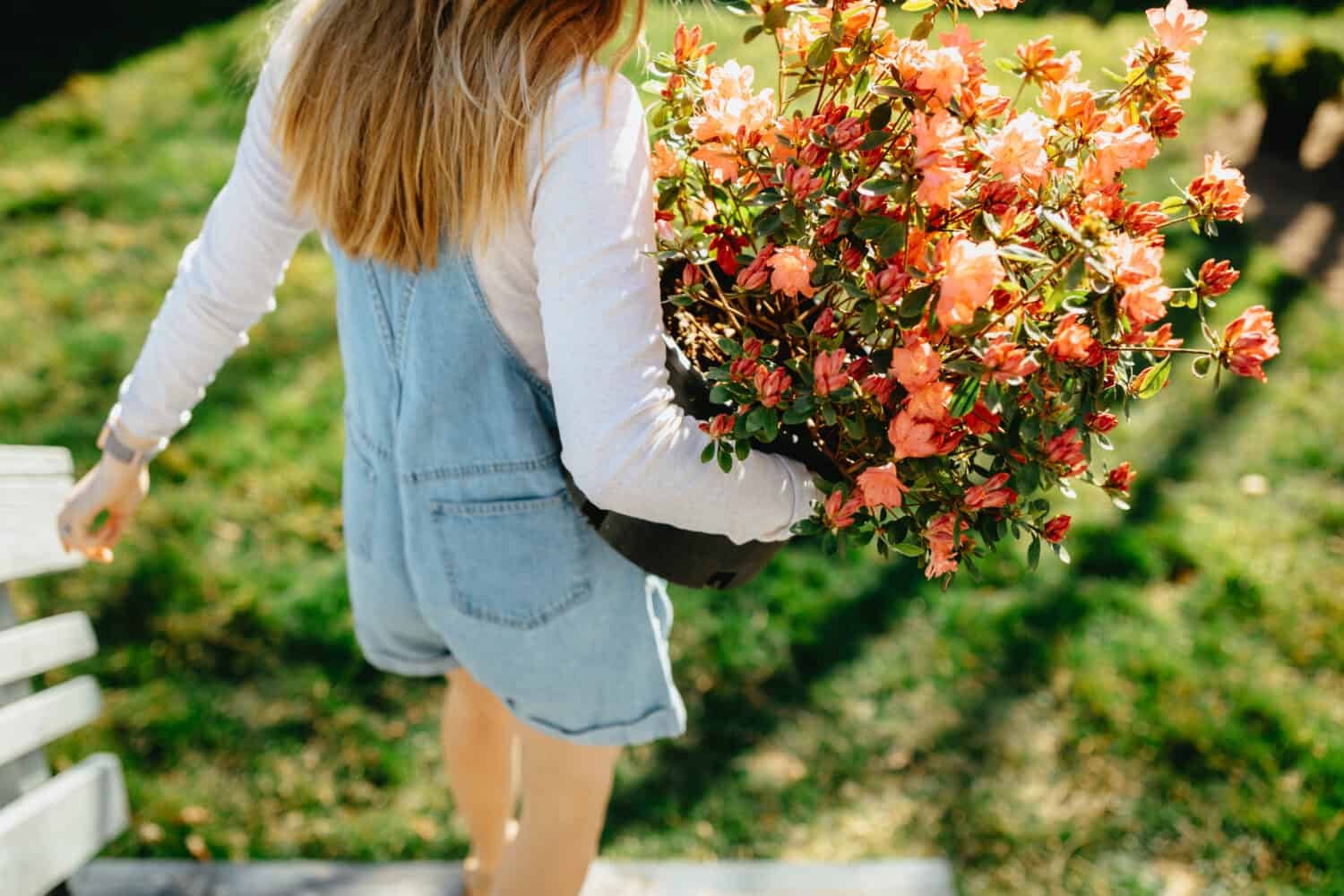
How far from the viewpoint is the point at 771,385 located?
1.29 m

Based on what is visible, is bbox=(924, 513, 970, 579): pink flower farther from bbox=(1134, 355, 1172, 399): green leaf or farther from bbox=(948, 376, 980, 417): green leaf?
bbox=(1134, 355, 1172, 399): green leaf

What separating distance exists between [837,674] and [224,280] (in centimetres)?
193

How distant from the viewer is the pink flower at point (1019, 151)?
126 centimetres

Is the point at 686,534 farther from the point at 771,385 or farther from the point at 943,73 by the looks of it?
the point at 943,73

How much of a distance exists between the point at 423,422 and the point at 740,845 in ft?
4.89

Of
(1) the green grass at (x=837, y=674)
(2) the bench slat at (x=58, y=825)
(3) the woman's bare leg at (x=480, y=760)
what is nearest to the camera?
(2) the bench slat at (x=58, y=825)

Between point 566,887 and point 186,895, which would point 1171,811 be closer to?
point 566,887

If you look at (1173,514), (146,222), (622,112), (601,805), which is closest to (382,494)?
(601,805)

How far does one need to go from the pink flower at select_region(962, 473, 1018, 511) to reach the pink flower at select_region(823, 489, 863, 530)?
12 centimetres

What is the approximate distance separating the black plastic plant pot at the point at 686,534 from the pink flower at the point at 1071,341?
0.34 m

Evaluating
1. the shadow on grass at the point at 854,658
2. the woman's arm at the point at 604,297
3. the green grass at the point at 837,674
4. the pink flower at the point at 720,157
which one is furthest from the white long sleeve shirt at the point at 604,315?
the shadow on grass at the point at 854,658

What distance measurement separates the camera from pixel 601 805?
1.79 metres

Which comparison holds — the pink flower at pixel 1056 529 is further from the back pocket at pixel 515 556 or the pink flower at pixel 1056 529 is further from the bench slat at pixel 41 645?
the bench slat at pixel 41 645

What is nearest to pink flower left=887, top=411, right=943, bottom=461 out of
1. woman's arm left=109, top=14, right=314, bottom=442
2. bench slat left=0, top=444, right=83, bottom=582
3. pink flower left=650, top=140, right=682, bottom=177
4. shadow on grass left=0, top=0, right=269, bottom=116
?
pink flower left=650, top=140, right=682, bottom=177
